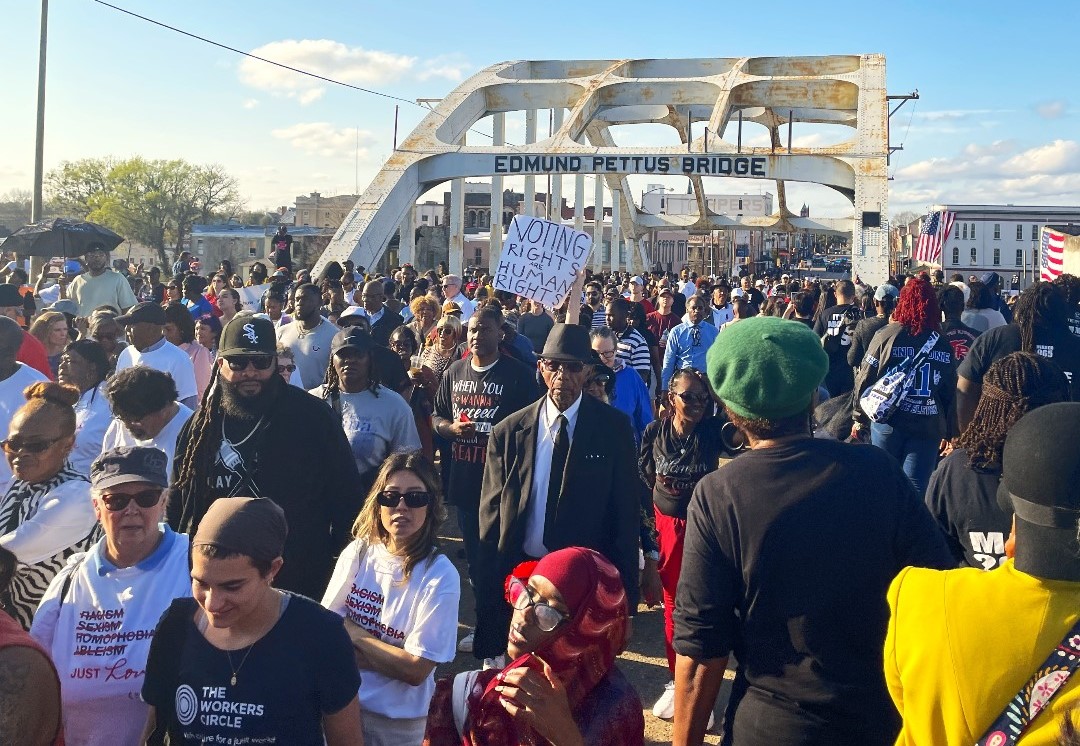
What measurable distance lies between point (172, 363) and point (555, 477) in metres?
2.91

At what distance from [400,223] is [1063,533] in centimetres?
2458

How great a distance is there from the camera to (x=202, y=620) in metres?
2.68

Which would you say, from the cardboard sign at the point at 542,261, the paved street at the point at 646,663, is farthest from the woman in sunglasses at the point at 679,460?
the cardboard sign at the point at 542,261

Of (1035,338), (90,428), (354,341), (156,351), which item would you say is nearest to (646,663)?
(354,341)

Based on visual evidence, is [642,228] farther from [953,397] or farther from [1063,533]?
[1063,533]

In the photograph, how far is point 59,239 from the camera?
13.1 m

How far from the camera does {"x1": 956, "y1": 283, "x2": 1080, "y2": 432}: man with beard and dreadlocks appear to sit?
18.5ft

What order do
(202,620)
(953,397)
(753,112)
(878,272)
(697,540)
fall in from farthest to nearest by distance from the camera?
(753,112), (878,272), (953,397), (202,620), (697,540)

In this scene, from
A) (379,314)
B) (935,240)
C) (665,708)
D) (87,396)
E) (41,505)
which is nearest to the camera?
(41,505)

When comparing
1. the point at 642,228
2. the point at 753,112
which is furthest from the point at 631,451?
the point at 642,228

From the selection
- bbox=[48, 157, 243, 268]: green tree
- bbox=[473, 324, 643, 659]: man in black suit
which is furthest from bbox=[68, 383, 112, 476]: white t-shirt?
bbox=[48, 157, 243, 268]: green tree

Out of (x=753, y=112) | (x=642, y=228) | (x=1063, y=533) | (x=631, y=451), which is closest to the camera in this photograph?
(x=1063, y=533)

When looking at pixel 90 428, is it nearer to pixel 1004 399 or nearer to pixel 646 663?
pixel 646 663

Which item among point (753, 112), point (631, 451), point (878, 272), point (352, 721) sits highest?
point (753, 112)
